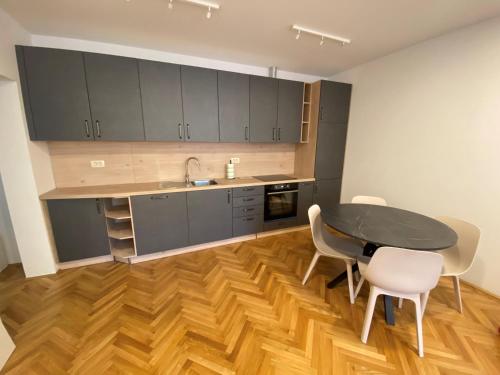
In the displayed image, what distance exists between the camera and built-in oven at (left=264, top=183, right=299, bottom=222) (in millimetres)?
3143

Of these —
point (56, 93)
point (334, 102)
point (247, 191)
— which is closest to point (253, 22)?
point (334, 102)

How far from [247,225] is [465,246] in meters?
2.30

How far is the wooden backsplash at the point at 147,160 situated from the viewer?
253 centimetres

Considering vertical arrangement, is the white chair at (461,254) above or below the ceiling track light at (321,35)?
below

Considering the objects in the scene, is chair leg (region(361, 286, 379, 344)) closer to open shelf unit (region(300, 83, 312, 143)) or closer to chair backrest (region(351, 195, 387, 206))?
chair backrest (region(351, 195, 387, 206))

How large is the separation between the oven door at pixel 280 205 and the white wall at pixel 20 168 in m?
2.67

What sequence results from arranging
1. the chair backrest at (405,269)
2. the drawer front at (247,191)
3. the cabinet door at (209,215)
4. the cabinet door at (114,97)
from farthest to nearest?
the drawer front at (247,191) < the cabinet door at (209,215) < the cabinet door at (114,97) < the chair backrest at (405,269)

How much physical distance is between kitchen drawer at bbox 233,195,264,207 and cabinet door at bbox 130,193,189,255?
0.72 meters

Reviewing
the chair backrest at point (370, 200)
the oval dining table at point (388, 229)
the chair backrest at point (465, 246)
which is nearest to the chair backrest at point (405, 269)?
the oval dining table at point (388, 229)

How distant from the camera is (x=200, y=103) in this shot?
270 centimetres

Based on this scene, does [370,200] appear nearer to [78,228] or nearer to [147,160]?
[147,160]

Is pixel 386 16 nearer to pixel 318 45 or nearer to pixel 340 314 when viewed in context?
pixel 318 45

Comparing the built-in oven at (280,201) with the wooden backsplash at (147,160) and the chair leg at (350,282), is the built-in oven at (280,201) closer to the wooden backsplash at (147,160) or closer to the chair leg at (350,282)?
the wooden backsplash at (147,160)

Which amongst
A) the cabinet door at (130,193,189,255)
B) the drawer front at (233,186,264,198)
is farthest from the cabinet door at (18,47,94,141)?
the drawer front at (233,186,264,198)
